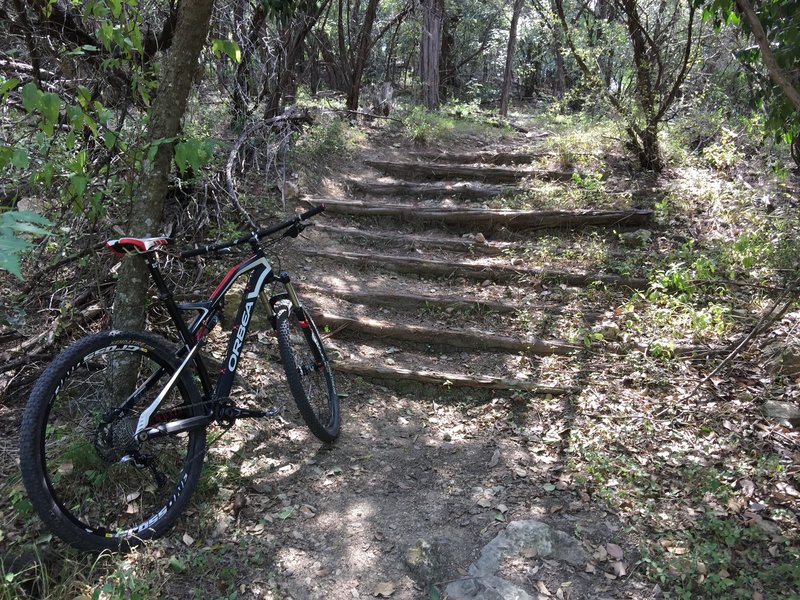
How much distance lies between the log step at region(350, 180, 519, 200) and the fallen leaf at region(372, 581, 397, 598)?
4973 millimetres

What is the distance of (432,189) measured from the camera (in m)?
6.83

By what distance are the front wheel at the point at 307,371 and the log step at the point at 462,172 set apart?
4321mm

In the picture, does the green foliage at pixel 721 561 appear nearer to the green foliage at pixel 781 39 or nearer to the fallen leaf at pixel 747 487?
the fallen leaf at pixel 747 487

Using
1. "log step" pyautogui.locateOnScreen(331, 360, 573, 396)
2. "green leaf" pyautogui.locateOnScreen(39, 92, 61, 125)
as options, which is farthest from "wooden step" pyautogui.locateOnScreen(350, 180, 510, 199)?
"green leaf" pyautogui.locateOnScreen(39, 92, 61, 125)

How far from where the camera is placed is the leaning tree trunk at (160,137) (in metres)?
2.89

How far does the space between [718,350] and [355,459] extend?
2.68 meters

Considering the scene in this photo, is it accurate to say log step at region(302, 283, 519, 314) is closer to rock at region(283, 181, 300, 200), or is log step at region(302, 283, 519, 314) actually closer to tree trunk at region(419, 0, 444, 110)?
rock at region(283, 181, 300, 200)

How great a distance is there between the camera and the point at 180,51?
2.90m

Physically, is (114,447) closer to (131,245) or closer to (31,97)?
(131,245)

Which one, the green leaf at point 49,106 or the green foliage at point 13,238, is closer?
the green foliage at point 13,238

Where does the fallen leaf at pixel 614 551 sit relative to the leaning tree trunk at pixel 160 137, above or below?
below

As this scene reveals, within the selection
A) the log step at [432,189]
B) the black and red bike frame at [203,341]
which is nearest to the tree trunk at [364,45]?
the log step at [432,189]

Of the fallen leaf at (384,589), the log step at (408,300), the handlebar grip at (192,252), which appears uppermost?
the handlebar grip at (192,252)

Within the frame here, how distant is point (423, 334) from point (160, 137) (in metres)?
2.48
